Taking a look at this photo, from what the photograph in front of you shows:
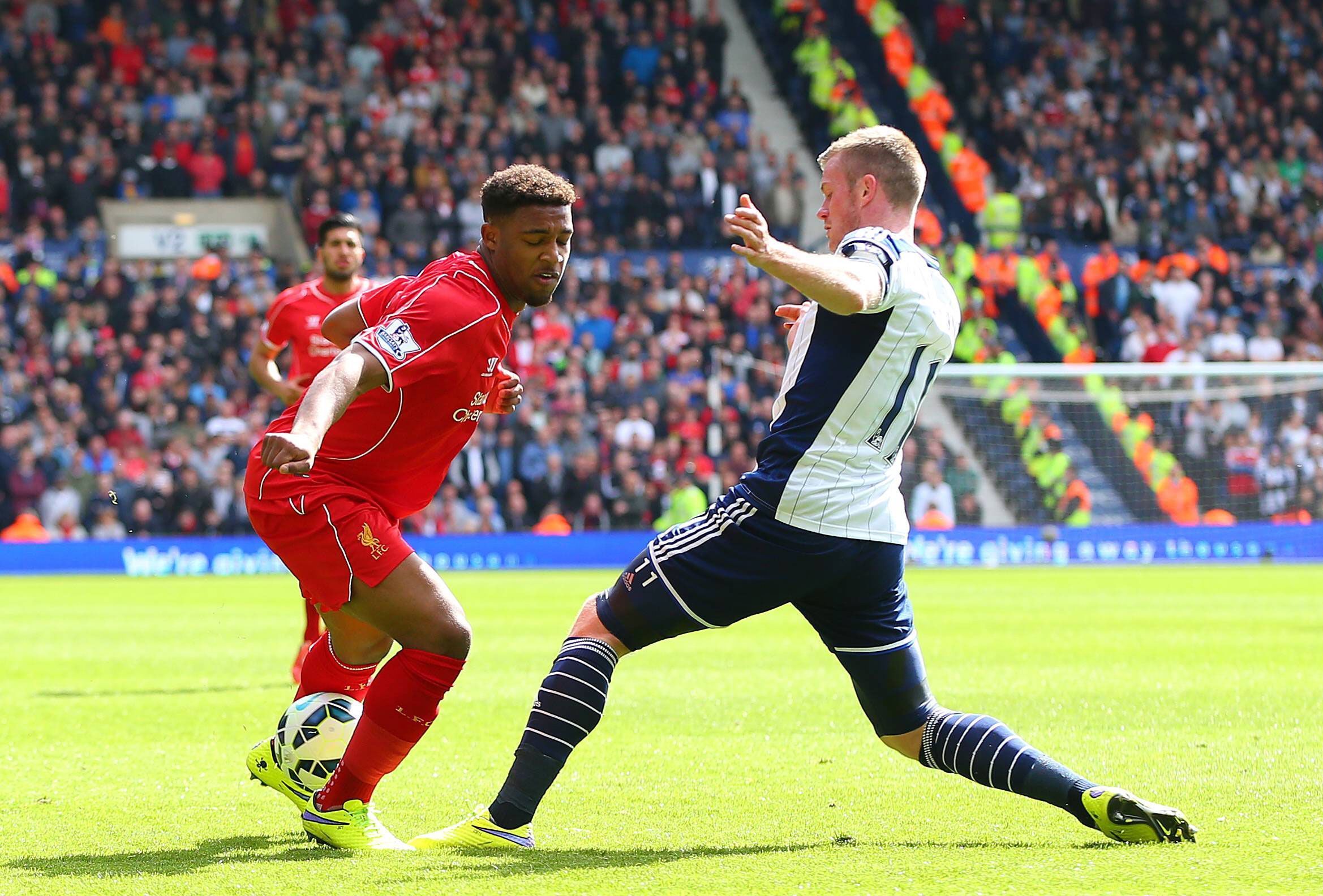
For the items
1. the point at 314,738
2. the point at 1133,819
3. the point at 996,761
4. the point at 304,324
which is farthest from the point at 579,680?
the point at 304,324

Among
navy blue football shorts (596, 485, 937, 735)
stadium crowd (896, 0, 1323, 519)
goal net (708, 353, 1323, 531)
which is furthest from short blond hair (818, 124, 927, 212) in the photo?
stadium crowd (896, 0, 1323, 519)

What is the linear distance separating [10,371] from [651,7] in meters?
13.7

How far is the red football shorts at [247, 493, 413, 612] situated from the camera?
5258 millimetres

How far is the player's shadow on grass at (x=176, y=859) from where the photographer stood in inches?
190

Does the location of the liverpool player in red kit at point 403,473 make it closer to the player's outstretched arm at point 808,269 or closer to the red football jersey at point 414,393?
the red football jersey at point 414,393

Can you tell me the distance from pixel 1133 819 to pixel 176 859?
2.88 m

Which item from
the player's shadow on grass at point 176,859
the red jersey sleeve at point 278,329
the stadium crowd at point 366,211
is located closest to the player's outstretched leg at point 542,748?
the player's shadow on grass at point 176,859

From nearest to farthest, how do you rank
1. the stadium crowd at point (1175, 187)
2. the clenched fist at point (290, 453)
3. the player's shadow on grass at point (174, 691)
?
1. the clenched fist at point (290, 453)
2. the player's shadow on grass at point (174, 691)
3. the stadium crowd at point (1175, 187)

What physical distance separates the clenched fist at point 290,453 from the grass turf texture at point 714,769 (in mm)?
1148

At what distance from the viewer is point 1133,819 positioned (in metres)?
5.02

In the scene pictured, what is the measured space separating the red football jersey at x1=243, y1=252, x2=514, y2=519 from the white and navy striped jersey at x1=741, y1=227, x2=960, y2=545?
945mm

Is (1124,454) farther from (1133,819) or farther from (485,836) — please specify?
(485,836)

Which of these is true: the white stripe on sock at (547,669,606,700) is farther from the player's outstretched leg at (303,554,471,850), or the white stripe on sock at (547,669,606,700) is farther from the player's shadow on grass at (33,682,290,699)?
the player's shadow on grass at (33,682,290,699)

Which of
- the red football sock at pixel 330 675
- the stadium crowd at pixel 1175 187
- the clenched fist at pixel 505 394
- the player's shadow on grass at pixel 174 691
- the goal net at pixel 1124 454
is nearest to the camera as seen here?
the clenched fist at pixel 505 394
